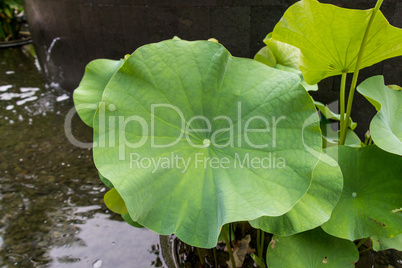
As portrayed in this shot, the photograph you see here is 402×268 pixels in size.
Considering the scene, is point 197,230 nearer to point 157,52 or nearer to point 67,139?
point 157,52

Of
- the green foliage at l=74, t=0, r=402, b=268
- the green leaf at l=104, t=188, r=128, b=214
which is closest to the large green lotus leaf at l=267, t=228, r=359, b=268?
the green foliage at l=74, t=0, r=402, b=268

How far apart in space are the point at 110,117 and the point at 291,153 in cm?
42

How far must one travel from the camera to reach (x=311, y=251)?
2.68 ft

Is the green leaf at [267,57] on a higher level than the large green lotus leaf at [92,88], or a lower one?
higher

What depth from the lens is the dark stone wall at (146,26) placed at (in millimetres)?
1778

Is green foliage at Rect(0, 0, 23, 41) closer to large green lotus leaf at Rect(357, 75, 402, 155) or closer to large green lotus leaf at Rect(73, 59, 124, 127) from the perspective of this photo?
large green lotus leaf at Rect(73, 59, 124, 127)

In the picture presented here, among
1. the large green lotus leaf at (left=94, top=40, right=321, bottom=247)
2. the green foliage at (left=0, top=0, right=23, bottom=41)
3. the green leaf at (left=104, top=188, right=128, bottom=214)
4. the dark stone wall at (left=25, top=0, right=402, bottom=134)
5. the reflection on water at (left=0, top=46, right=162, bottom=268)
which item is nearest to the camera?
the large green lotus leaf at (left=94, top=40, right=321, bottom=247)

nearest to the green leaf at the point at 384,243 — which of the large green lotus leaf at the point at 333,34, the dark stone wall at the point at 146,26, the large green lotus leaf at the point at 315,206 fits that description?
the large green lotus leaf at the point at 315,206

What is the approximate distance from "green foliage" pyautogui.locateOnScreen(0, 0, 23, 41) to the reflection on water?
11.1ft

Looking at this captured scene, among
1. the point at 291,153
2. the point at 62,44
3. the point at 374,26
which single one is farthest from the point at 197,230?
the point at 62,44

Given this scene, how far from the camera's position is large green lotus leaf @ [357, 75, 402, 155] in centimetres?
69

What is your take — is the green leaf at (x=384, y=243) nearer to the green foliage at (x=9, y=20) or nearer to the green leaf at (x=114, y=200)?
the green leaf at (x=114, y=200)

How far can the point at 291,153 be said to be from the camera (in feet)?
2.28

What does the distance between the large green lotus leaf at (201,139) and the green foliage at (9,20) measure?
5905 mm
